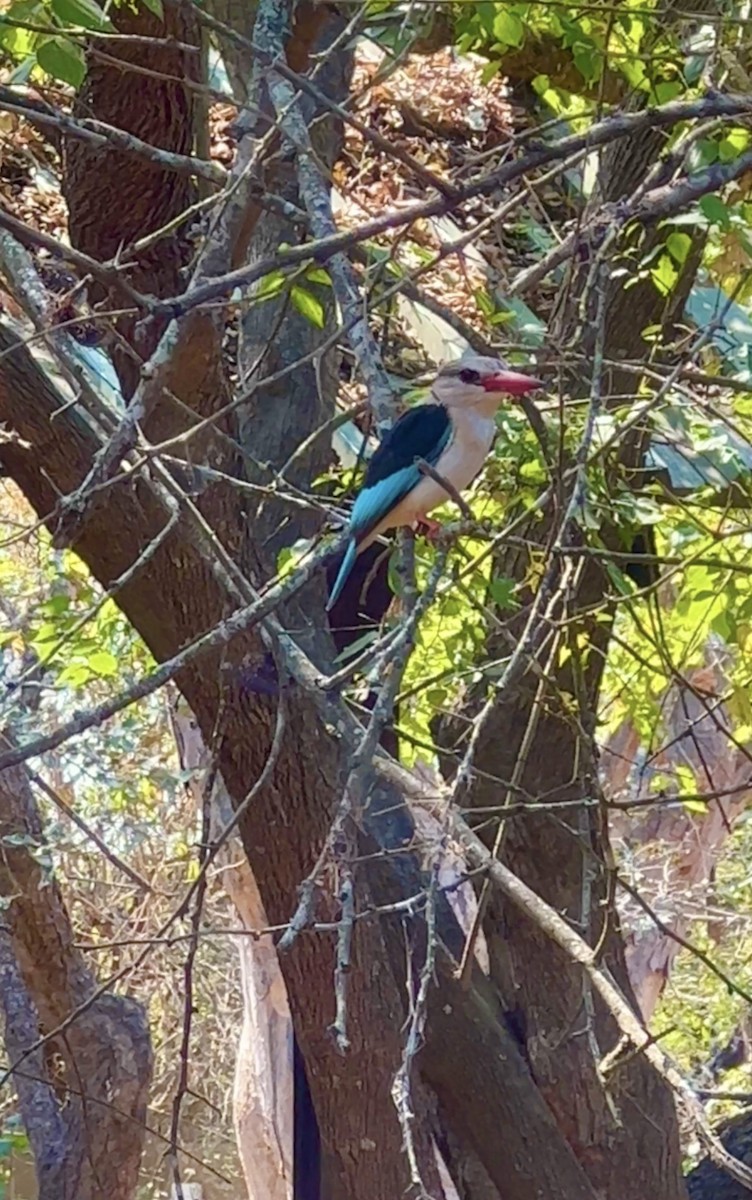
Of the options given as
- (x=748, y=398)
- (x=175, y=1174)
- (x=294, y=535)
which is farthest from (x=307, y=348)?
(x=175, y=1174)

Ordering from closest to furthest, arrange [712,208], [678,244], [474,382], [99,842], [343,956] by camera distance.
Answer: [343,956]
[712,208]
[99,842]
[474,382]
[678,244]

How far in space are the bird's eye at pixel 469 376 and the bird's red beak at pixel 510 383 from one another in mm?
29

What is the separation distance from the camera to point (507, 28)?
214 centimetres

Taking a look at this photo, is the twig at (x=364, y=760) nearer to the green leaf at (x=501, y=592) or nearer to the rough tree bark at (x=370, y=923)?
the green leaf at (x=501, y=592)

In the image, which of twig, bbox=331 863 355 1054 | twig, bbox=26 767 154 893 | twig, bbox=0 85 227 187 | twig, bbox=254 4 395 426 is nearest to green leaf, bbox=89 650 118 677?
twig, bbox=26 767 154 893

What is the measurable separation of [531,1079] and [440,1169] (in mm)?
291

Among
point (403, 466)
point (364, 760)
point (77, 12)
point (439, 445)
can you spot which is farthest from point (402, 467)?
point (364, 760)

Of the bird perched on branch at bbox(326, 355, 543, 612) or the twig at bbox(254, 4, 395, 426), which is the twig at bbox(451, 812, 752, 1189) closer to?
the twig at bbox(254, 4, 395, 426)

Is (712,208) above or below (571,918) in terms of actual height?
above

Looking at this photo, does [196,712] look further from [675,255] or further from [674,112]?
[674,112]

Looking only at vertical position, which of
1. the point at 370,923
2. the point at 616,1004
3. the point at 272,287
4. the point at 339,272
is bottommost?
the point at 616,1004

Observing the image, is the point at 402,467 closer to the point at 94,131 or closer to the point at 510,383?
the point at 510,383

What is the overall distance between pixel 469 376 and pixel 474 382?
0.8 inches

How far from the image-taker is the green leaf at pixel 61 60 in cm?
168
